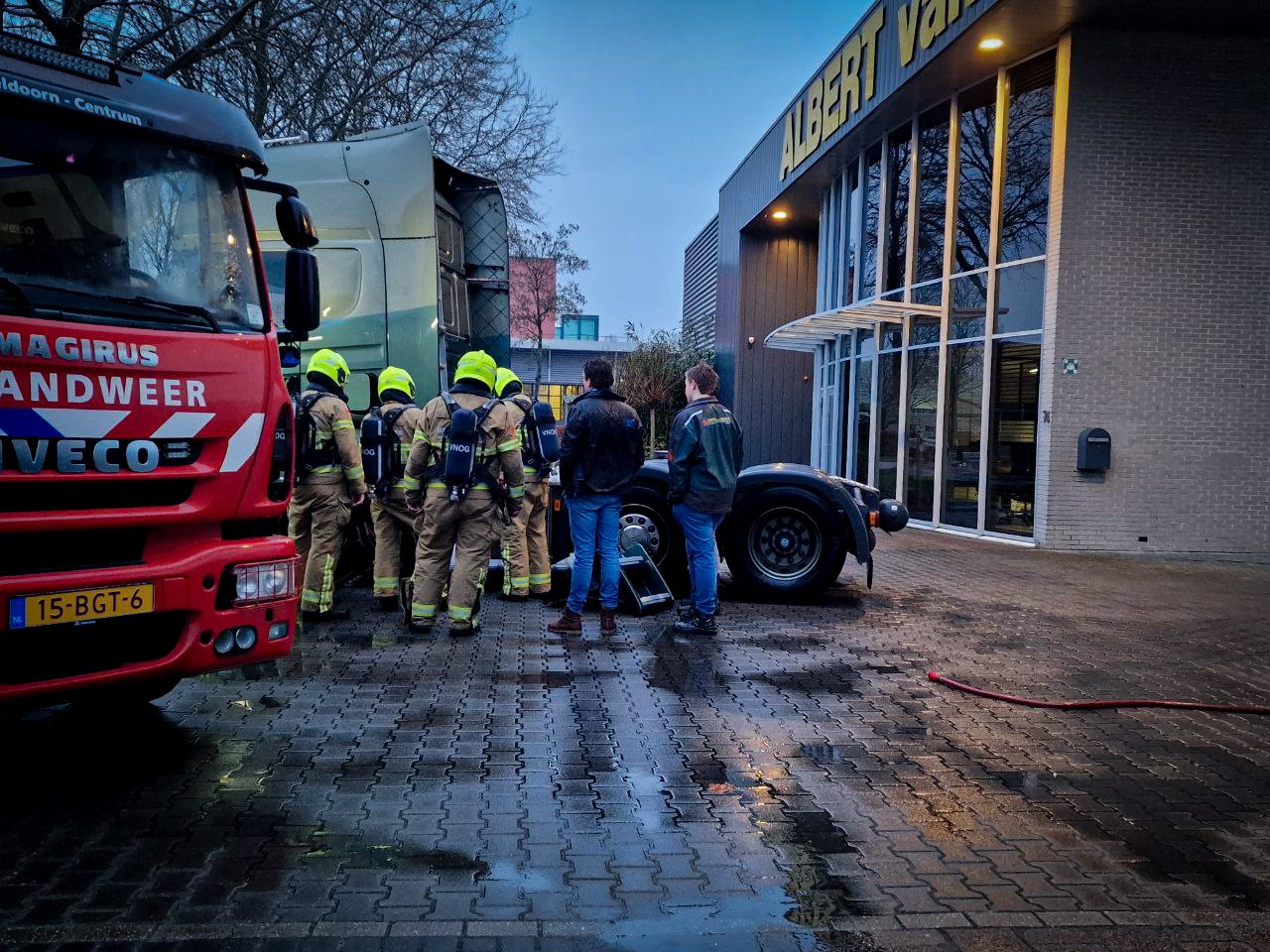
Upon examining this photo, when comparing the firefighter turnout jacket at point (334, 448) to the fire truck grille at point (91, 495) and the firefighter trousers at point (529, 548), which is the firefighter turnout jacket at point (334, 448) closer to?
the firefighter trousers at point (529, 548)

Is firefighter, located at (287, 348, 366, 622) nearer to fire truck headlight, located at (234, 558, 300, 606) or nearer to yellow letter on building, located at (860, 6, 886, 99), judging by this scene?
fire truck headlight, located at (234, 558, 300, 606)

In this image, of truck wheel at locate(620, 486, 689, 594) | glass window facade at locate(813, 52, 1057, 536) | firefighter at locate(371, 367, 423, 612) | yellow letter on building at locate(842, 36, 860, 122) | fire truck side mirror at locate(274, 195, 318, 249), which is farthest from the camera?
yellow letter on building at locate(842, 36, 860, 122)

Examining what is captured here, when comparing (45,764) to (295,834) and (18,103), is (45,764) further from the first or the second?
(18,103)

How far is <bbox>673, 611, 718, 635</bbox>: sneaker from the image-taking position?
7.14 meters

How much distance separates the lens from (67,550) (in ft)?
12.4

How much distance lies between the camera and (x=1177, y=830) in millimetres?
3811

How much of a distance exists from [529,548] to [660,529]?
1.10 m

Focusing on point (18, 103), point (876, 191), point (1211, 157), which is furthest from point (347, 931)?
point (876, 191)

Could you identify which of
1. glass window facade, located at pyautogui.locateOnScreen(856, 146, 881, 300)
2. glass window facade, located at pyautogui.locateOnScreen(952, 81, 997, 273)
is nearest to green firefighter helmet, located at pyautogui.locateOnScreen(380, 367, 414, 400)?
glass window facade, located at pyautogui.locateOnScreen(952, 81, 997, 273)

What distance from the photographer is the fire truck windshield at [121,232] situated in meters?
3.88

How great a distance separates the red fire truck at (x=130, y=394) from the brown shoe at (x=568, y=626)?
2.86m

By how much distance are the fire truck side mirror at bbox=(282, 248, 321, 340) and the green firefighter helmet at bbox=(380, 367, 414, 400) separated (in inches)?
117

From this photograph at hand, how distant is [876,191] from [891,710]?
45.1 ft

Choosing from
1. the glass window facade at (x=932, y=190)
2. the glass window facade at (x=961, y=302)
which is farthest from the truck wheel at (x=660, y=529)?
the glass window facade at (x=932, y=190)
